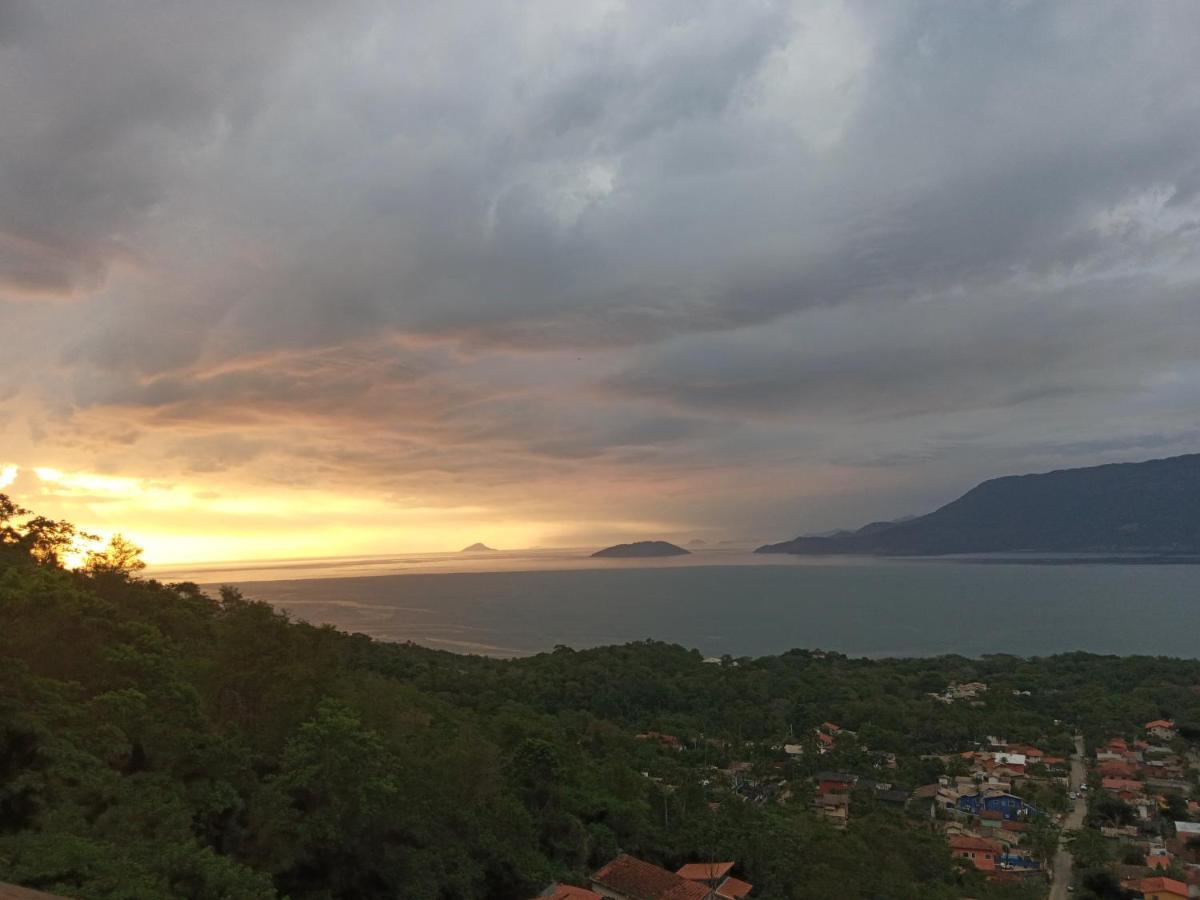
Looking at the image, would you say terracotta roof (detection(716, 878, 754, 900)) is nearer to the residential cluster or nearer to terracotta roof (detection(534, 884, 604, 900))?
terracotta roof (detection(534, 884, 604, 900))

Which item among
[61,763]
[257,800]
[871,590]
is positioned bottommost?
[871,590]

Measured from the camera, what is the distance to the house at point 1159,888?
52.9 ft

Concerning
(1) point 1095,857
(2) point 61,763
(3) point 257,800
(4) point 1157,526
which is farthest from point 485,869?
(4) point 1157,526

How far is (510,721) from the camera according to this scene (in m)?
17.0

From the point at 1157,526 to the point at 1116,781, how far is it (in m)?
167

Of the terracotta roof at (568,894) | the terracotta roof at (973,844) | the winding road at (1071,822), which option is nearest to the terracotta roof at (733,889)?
the terracotta roof at (568,894)

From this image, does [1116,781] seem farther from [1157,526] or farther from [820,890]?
[1157,526]

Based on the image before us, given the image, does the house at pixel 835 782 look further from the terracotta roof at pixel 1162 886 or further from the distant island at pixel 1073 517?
the distant island at pixel 1073 517

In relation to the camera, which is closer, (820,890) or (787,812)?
(820,890)

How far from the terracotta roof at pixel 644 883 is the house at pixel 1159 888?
32.3ft

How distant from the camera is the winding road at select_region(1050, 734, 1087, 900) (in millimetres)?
17650

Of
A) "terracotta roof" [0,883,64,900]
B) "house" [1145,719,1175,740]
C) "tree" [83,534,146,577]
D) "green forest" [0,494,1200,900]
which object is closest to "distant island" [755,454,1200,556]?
"house" [1145,719,1175,740]

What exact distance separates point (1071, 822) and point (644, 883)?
1546cm

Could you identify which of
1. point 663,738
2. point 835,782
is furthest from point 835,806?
point 663,738
